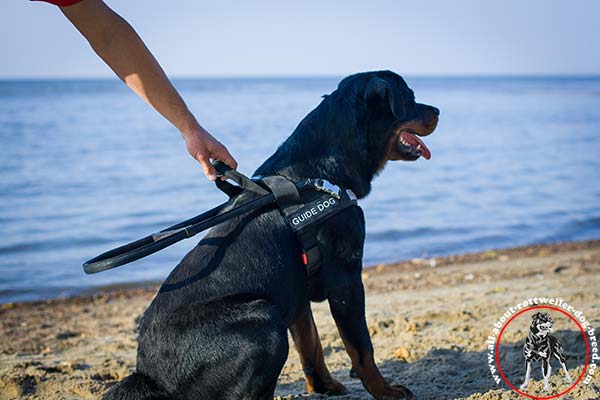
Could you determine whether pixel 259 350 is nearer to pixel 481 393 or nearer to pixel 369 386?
pixel 369 386

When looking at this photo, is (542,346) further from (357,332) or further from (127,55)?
(127,55)

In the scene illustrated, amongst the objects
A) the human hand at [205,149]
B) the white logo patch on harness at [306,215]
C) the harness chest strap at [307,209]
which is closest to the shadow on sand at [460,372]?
the harness chest strap at [307,209]

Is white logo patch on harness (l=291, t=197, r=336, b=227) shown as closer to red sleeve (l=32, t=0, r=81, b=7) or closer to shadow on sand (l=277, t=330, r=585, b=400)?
shadow on sand (l=277, t=330, r=585, b=400)

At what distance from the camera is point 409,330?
559 cm

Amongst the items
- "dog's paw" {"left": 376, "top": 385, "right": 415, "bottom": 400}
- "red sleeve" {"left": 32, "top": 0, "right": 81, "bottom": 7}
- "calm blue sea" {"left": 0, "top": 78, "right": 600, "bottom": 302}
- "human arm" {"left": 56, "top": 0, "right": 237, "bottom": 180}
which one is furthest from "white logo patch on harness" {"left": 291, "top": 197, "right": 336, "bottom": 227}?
"calm blue sea" {"left": 0, "top": 78, "right": 600, "bottom": 302}

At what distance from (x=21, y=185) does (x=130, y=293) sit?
24.2 feet

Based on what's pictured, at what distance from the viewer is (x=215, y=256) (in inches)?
137

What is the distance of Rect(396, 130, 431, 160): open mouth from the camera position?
166 inches

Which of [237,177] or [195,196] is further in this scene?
[195,196]

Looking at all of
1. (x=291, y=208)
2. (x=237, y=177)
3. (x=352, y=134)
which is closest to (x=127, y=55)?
(x=237, y=177)

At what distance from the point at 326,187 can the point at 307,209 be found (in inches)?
7.4

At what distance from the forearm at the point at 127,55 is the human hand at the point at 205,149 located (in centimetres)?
4

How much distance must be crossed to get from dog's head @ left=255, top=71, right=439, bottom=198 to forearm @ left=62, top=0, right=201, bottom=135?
0.64 m

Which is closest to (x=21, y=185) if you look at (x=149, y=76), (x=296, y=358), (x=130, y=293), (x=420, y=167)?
(x=130, y=293)
